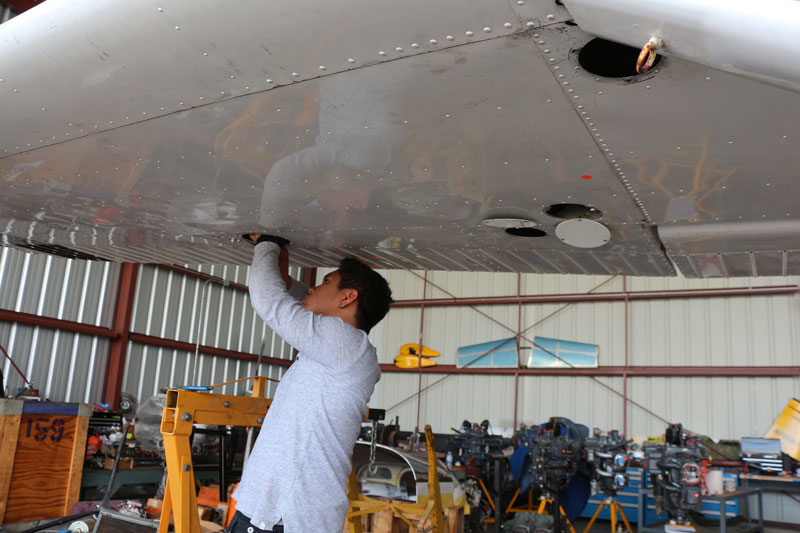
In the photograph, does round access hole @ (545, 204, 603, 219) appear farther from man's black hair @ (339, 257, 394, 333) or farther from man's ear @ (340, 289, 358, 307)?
man's ear @ (340, 289, 358, 307)

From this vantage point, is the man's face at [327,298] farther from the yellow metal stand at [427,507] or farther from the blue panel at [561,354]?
the blue panel at [561,354]

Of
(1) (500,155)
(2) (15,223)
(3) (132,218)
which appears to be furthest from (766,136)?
(2) (15,223)

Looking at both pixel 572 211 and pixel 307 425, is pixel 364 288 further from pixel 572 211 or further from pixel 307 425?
pixel 572 211

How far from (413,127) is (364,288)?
1.07 metres

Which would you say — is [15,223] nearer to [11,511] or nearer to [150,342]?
[11,511]

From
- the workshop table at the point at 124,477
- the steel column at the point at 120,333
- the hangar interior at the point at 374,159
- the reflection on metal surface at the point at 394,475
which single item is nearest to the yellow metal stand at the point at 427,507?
the hangar interior at the point at 374,159

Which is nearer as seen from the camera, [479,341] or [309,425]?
[309,425]

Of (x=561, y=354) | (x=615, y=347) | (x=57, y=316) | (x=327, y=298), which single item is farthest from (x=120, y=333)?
(x=327, y=298)

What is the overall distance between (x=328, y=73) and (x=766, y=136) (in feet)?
4.35

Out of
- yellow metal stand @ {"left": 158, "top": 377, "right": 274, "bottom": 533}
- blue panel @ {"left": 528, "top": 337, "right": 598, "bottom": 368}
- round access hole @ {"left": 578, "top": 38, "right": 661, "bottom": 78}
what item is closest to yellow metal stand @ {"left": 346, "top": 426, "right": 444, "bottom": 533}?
yellow metal stand @ {"left": 158, "top": 377, "right": 274, "bottom": 533}

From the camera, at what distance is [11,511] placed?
18.0ft

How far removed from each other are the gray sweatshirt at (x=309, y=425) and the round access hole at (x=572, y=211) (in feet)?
3.46

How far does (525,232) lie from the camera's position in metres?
3.31

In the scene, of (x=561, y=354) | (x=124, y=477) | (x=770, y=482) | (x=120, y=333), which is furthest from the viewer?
(x=561, y=354)
